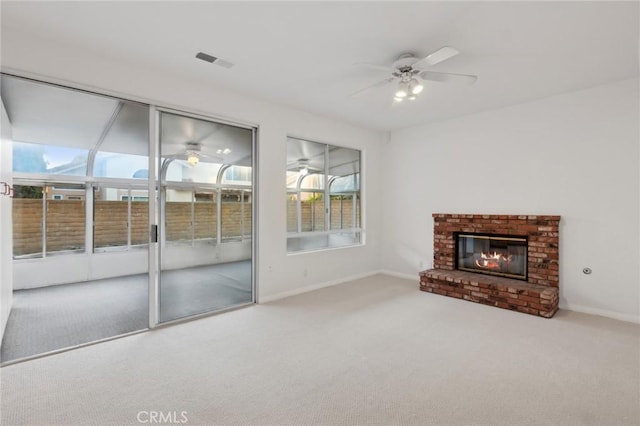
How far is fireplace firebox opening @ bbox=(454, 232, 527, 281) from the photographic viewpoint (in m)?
4.21

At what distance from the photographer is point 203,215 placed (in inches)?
247

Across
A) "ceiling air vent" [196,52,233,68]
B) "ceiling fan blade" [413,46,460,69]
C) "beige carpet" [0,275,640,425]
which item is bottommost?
"beige carpet" [0,275,640,425]

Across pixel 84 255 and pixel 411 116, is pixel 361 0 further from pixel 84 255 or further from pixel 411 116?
pixel 84 255

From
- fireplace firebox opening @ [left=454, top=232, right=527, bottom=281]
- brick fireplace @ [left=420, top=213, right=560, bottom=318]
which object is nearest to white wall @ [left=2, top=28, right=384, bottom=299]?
brick fireplace @ [left=420, top=213, right=560, bottom=318]

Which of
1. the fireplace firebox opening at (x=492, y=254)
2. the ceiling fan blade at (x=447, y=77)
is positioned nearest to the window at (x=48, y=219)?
the ceiling fan blade at (x=447, y=77)

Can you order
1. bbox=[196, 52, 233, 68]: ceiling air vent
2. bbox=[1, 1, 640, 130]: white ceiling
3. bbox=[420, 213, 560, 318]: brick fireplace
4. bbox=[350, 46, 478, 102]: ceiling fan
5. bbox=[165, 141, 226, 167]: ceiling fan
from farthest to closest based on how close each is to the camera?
bbox=[165, 141, 226, 167]: ceiling fan < bbox=[420, 213, 560, 318]: brick fireplace < bbox=[196, 52, 233, 68]: ceiling air vent < bbox=[350, 46, 478, 102]: ceiling fan < bbox=[1, 1, 640, 130]: white ceiling

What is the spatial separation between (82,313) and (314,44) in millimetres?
4084

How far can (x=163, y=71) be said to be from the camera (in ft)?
10.4

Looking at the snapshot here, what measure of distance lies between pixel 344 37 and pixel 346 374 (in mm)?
2689

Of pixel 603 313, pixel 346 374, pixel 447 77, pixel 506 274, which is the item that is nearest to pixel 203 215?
pixel 346 374

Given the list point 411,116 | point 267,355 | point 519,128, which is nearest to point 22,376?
point 267,355

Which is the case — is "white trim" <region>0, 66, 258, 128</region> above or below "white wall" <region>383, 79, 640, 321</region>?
above

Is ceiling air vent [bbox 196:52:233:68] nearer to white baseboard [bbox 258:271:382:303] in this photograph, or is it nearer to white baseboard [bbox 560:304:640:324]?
white baseboard [bbox 258:271:382:303]

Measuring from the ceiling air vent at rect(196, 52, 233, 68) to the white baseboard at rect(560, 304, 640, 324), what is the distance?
→ 4829 millimetres
